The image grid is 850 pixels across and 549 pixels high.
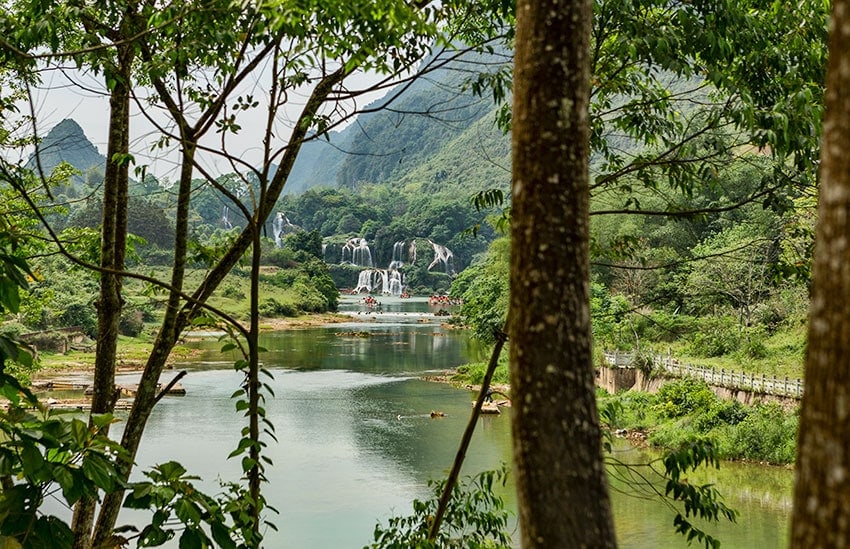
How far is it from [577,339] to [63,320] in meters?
24.0

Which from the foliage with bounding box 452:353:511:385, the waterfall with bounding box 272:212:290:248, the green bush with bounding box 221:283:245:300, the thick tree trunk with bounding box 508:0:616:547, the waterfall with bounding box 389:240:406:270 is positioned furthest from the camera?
the waterfall with bounding box 272:212:290:248

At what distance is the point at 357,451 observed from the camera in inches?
498

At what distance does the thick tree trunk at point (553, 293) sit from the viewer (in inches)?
43.6

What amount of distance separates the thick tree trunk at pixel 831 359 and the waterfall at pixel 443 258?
51.2 m

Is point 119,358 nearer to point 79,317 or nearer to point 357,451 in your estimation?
point 79,317

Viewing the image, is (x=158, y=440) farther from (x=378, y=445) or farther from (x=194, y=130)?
(x=194, y=130)

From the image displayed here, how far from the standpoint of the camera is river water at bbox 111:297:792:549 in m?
9.70

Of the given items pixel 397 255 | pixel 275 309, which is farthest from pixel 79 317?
pixel 397 255

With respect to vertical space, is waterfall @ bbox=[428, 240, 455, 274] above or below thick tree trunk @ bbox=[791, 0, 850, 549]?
above

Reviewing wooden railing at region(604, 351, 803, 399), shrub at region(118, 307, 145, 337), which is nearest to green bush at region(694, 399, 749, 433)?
wooden railing at region(604, 351, 803, 399)

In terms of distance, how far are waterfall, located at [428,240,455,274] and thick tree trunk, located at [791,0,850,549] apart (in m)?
51.2

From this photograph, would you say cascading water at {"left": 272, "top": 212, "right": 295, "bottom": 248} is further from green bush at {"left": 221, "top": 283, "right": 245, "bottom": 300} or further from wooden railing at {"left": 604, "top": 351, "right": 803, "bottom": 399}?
wooden railing at {"left": 604, "top": 351, "right": 803, "bottom": 399}

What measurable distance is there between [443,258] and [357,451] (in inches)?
1606

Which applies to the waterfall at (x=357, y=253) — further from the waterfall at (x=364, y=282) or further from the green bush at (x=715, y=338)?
the green bush at (x=715, y=338)
